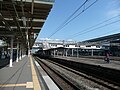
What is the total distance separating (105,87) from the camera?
12.2 meters

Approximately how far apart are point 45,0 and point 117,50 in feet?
282

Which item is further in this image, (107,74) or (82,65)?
(82,65)

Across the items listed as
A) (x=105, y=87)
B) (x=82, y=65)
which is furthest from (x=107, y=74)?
(x=82, y=65)

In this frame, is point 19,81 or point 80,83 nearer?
point 19,81

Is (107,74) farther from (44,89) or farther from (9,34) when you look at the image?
(9,34)

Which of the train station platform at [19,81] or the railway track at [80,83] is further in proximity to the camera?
the railway track at [80,83]

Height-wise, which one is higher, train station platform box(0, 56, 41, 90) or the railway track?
train station platform box(0, 56, 41, 90)

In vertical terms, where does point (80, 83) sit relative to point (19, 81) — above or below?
below

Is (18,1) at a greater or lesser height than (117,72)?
greater

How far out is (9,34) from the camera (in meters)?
21.5

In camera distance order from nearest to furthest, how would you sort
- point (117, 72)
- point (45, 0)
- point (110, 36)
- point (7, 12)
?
point (45, 0) → point (7, 12) → point (117, 72) → point (110, 36)

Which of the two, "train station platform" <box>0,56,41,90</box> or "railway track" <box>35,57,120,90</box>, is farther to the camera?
"railway track" <box>35,57,120,90</box>

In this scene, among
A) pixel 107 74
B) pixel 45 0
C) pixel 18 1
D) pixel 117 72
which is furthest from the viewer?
pixel 107 74

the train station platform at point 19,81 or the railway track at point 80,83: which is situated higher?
the train station platform at point 19,81
